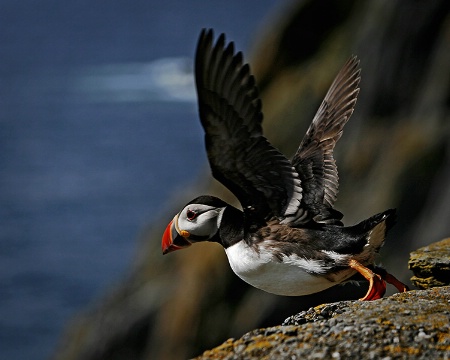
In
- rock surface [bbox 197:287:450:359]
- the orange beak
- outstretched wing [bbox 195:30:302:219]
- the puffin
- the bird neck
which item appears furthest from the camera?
the orange beak

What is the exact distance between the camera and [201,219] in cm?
649

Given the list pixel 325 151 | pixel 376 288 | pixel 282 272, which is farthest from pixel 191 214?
pixel 376 288

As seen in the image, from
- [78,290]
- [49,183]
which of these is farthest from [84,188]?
[78,290]

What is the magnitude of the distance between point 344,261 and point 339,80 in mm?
2010

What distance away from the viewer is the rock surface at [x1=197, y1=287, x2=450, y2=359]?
4.11m

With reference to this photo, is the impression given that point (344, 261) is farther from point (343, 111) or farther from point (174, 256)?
point (174, 256)

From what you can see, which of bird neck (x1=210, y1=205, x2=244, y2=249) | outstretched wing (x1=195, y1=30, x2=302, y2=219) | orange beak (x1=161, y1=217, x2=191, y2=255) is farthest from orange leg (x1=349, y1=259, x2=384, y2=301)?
orange beak (x1=161, y1=217, x2=191, y2=255)

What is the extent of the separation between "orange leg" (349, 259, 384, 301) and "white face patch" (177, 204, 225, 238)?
38.8 inches

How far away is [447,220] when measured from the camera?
1378cm

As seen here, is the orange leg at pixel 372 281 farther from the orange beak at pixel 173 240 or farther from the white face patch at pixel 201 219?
the orange beak at pixel 173 240

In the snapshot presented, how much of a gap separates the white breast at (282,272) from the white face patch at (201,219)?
0.41 meters

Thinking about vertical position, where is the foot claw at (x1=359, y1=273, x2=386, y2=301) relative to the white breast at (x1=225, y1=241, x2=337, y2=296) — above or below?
below

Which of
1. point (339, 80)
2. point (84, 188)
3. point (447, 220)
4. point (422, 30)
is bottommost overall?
point (447, 220)

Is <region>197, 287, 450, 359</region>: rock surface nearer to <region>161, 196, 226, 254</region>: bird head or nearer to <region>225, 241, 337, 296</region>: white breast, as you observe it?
<region>225, 241, 337, 296</region>: white breast
